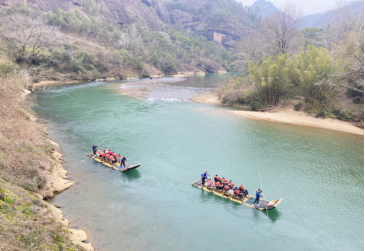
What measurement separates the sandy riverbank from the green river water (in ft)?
7.69

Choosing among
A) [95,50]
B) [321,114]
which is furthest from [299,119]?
[95,50]

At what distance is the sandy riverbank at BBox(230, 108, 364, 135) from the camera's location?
1363 inches

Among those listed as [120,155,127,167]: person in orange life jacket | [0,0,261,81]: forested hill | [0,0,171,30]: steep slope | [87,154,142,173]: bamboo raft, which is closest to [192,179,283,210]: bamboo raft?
[87,154,142,173]: bamboo raft

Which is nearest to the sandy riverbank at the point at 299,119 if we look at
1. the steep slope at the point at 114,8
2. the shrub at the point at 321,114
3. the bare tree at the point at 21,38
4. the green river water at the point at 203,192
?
the shrub at the point at 321,114

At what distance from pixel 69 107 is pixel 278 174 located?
111 ft

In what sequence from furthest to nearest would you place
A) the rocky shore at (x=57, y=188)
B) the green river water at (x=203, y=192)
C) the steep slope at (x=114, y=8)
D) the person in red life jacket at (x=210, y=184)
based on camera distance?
the steep slope at (x=114, y=8) < the person in red life jacket at (x=210, y=184) < the green river water at (x=203, y=192) < the rocky shore at (x=57, y=188)

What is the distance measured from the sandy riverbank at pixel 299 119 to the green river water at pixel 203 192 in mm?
2345

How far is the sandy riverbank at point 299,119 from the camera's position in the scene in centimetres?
3462

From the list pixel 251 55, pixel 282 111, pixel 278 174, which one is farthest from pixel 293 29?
pixel 278 174

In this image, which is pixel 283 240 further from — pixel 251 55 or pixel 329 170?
pixel 251 55

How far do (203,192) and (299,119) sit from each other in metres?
26.5

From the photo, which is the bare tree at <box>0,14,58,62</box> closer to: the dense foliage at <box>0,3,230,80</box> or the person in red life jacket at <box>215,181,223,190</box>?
the dense foliage at <box>0,3,230,80</box>

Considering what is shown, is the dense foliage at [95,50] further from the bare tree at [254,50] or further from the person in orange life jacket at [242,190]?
the person in orange life jacket at [242,190]

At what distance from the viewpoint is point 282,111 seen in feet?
139
